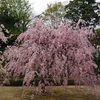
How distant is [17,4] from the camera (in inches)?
1922

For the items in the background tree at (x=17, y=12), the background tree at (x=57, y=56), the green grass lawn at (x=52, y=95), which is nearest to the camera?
the background tree at (x=57, y=56)

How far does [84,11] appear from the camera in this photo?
4438 centimetres

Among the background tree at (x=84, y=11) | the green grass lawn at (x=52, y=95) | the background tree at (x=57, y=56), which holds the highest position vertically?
the background tree at (x=84, y=11)

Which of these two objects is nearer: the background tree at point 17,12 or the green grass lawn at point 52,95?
the green grass lawn at point 52,95

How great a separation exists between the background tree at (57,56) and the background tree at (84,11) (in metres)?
28.9

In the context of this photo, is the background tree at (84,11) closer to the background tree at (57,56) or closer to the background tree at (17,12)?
the background tree at (17,12)

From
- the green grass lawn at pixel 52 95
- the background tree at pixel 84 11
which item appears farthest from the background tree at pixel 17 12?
the green grass lawn at pixel 52 95

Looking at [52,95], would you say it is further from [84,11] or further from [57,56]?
[84,11]

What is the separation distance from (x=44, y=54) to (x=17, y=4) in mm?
36273

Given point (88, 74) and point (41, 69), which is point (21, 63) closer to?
point (41, 69)

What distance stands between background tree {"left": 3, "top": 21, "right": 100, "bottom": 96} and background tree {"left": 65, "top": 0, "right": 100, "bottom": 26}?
28.9m

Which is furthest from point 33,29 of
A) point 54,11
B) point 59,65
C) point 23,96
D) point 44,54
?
point 54,11

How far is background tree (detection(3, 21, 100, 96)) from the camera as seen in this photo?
45.8 feet

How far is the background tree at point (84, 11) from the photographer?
43.4m
